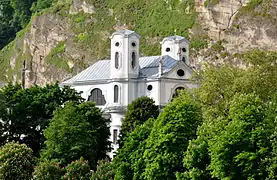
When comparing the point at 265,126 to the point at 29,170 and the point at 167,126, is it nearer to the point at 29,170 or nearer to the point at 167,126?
the point at 167,126

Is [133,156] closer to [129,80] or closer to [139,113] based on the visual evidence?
[139,113]

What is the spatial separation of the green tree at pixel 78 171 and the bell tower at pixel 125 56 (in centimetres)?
2371

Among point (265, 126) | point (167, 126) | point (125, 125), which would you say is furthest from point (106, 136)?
point (265, 126)

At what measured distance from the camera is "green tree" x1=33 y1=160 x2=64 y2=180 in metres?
56.7

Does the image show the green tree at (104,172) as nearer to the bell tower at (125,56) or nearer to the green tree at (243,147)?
the green tree at (243,147)

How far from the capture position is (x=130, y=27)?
111 meters

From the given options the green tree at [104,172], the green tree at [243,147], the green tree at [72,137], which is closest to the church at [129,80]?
the green tree at [72,137]

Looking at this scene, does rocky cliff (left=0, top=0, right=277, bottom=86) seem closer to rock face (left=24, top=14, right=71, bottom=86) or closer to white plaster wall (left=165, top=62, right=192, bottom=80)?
rock face (left=24, top=14, right=71, bottom=86)

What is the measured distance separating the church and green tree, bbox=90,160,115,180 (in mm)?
18380

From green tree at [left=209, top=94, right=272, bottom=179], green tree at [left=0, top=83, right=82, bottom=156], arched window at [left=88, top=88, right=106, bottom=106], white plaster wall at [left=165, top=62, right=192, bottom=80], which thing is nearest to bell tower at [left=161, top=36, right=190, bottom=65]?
white plaster wall at [left=165, top=62, right=192, bottom=80]

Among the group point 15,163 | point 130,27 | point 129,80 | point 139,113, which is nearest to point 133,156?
point 15,163

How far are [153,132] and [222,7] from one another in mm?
49515

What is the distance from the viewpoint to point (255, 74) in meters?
54.6

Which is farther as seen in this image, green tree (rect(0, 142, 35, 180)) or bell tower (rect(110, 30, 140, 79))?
bell tower (rect(110, 30, 140, 79))
